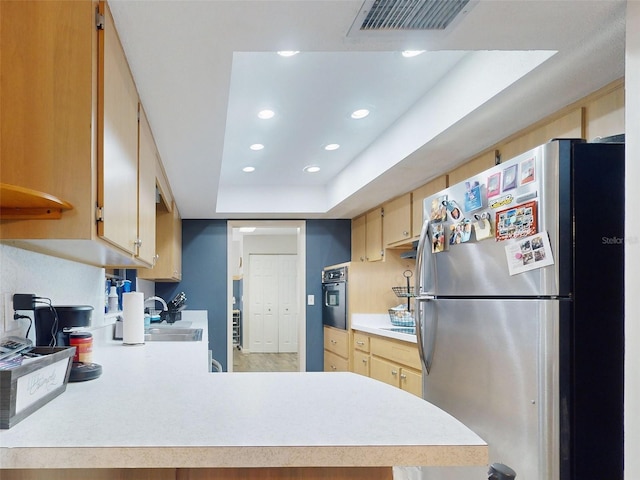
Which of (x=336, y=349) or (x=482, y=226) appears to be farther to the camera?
(x=336, y=349)

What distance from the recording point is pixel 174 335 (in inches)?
130


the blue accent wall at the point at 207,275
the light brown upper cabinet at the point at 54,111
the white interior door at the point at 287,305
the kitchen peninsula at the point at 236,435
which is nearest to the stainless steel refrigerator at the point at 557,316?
the kitchen peninsula at the point at 236,435

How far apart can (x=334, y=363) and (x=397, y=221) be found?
5.95 feet

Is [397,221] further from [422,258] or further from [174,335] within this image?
[174,335]

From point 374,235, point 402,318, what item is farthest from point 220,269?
point 402,318

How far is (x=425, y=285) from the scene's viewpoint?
2230 mm

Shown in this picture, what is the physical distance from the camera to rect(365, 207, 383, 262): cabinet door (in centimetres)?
441

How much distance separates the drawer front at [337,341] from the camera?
4490 mm

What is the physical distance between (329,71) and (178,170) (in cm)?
125

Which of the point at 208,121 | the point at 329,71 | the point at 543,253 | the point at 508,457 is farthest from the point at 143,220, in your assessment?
the point at 508,457

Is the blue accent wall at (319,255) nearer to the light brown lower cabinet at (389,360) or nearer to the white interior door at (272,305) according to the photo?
the light brown lower cabinet at (389,360)

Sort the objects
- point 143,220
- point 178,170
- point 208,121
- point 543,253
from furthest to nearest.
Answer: point 178,170 < point 208,121 < point 143,220 < point 543,253

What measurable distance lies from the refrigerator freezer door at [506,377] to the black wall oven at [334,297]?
2505 millimetres

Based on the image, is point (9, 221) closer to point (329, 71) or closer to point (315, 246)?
point (329, 71)
